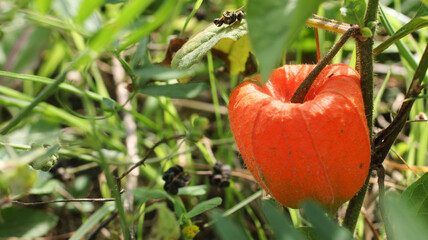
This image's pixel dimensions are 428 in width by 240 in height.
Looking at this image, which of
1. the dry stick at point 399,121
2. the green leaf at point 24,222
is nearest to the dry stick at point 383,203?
the dry stick at point 399,121

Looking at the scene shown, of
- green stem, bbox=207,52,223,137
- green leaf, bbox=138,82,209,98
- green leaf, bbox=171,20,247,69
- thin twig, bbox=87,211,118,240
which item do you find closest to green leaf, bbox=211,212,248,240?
green leaf, bbox=171,20,247,69

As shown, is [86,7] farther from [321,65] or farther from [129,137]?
[129,137]

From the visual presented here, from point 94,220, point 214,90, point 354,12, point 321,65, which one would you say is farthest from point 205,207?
point 214,90

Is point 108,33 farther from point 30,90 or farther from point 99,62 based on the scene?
point 99,62

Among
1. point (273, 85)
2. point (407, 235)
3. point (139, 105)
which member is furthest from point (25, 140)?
point (139, 105)

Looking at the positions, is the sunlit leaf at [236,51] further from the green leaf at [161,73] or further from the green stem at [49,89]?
the green stem at [49,89]
